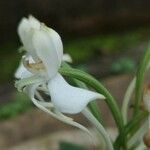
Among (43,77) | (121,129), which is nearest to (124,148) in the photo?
(121,129)

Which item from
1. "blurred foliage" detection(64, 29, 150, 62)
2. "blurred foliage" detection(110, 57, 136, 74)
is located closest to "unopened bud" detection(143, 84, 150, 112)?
"blurred foliage" detection(110, 57, 136, 74)

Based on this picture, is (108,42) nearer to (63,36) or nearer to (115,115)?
(63,36)

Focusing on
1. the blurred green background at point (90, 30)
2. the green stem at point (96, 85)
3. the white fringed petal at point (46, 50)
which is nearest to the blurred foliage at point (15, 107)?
the blurred green background at point (90, 30)

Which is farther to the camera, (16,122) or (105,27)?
(105,27)

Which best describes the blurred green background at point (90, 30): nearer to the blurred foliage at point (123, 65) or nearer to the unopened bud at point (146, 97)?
the blurred foliage at point (123, 65)

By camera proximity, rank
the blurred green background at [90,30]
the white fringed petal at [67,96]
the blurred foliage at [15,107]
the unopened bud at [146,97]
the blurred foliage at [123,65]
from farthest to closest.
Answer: the blurred green background at [90,30], the blurred foliage at [123,65], the blurred foliage at [15,107], the unopened bud at [146,97], the white fringed petal at [67,96]

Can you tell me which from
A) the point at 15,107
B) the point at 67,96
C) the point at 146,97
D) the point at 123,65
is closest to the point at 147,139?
the point at 146,97

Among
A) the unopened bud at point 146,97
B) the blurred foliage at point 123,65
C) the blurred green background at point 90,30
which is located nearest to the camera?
the unopened bud at point 146,97
